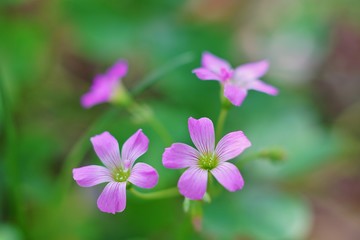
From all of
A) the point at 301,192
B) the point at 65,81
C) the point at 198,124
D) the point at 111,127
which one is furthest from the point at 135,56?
the point at 198,124

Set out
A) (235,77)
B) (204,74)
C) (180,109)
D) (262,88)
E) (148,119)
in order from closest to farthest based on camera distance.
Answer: (204,74), (262,88), (235,77), (148,119), (180,109)

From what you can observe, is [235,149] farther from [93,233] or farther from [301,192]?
[301,192]

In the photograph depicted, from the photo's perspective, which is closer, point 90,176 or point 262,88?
point 90,176

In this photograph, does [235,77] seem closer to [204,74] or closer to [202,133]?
[204,74]

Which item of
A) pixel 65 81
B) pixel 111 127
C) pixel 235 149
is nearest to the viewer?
pixel 235 149

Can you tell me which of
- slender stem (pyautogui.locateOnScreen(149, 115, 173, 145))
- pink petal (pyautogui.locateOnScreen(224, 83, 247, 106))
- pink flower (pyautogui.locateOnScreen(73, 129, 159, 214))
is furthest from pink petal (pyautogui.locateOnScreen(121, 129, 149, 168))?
slender stem (pyautogui.locateOnScreen(149, 115, 173, 145))

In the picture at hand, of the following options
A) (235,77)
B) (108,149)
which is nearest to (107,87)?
(235,77)
